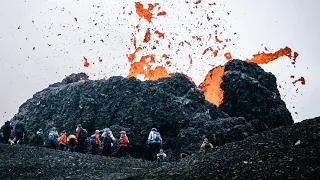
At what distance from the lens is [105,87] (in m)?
57.5

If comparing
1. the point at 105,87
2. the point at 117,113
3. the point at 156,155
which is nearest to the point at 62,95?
the point at 105,87

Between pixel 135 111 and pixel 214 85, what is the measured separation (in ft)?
63.4

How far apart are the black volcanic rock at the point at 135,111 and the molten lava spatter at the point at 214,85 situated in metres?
5.96

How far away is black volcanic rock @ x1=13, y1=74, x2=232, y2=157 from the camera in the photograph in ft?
152

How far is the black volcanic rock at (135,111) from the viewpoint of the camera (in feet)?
152

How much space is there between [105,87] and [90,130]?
8.35 meters

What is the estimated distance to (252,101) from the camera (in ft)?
186

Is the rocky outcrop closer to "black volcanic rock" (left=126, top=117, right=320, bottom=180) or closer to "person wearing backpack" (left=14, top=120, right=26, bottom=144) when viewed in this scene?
"person wearing backpack" (left=14, top=120, right=26, bottom=144)

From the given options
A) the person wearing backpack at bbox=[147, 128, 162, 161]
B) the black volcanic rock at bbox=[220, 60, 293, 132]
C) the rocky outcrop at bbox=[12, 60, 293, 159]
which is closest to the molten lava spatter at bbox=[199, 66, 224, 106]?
the black volcanic rock at bbox=[220, 60, 293, 132]

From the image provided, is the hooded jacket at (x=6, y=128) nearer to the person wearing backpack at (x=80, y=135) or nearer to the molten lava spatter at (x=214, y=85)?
the person wearing backpack at (x=80, y=135)

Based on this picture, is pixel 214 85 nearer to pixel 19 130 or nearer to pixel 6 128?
pixel 19 130

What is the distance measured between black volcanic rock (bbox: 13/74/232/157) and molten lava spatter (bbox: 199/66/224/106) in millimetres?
5958

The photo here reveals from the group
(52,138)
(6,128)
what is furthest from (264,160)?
(6,128)

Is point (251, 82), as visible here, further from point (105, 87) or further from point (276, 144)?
point (276, 144)
